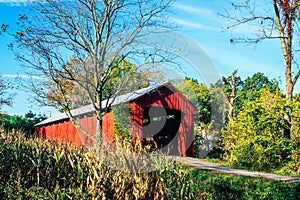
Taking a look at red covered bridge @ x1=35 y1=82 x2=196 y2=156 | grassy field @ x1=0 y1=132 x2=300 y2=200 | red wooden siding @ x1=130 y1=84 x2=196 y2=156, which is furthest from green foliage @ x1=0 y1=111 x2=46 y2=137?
grassy field @ x1=0 y1=132 x2=300 y2=200

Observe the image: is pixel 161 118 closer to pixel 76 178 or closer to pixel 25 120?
pixel 76 178

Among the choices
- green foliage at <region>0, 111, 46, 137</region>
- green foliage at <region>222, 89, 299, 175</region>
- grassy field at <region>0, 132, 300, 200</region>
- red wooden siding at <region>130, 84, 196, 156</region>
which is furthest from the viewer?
green foliage at <region>0, 111, 46, 137</region>

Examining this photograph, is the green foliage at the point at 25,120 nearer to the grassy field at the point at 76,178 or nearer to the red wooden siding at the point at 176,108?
the red wooden siding at the point at 176,108

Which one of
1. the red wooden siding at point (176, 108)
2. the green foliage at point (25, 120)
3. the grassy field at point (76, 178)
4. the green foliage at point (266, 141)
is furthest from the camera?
the green foliage at point (25, 120)

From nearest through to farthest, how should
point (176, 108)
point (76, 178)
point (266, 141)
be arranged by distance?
point (76, 178)
point (266, 141)
point (176, 108)

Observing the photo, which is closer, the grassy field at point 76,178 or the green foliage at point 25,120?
the grassy field at point 76,178

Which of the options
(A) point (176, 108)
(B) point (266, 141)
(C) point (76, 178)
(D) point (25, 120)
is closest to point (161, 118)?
(A) point (176, 108)

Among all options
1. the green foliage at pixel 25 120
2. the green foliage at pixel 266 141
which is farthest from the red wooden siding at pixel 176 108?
the green foliage at pixel 25 120

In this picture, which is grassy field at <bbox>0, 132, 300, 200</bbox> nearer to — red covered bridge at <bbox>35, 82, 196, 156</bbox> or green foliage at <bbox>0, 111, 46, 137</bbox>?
red covered bridge at <bbox>35, 82, 196, 156</bbox>

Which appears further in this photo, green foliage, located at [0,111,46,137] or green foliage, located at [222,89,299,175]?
green foliage, located at [0,111,46,137]

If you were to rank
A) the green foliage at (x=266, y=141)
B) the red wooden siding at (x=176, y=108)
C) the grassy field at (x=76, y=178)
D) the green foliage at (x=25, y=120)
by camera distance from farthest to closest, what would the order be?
1. the green foliage at (x=25, y=120)
2. the red wooden siding at (x=176, y=108)
3. the green foliage at (x=266, y=141)
4. the grassy field at (x=76, y=178)

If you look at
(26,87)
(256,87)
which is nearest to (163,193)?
(26,87)

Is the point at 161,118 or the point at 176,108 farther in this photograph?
the point at 161,118

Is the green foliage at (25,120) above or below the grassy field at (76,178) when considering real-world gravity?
above
